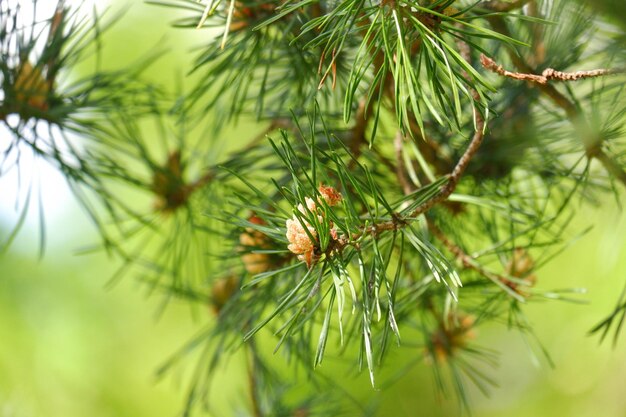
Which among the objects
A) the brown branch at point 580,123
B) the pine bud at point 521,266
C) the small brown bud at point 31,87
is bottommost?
the pine bud at point 521,266

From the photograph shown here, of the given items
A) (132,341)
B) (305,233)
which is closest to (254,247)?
(305,233)

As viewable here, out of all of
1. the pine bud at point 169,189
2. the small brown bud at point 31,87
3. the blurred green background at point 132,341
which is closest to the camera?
the small brown bud at point 31,87

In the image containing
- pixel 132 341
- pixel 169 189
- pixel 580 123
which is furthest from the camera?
pixel 132 341

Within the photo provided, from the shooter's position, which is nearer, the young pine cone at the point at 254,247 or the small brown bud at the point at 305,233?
the small brown bud at the point at 305,233

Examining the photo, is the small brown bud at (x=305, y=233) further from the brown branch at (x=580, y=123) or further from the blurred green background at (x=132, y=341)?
the blurred green background at (x=132, y=341)

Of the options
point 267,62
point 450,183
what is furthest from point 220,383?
point 450,183

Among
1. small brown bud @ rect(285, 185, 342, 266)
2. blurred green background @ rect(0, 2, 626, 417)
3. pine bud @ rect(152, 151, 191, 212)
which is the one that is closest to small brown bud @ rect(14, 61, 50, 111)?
pine bud @ rect(152, 151, 191, 212)

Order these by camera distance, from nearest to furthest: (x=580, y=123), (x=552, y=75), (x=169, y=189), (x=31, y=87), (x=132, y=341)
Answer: (x=552, y=75) < (x=580, y=123) < (x=31, y=87) < (x=169, y=189) < (x=132, y=341)

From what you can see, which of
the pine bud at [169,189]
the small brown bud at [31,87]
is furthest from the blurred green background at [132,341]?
the small brown bud at [31,87]

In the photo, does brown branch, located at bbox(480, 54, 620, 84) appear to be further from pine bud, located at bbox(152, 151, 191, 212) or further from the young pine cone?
pine bud, located at bbox(152, 151, 191, 212)

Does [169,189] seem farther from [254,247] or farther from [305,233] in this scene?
[305,233]

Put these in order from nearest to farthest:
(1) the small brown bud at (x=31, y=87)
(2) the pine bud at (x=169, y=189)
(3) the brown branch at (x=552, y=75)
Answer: (3) the brown branch at (x=552, y=75), (1) the small brown bud at (x=31, y=87), (2) the pine bud at (x=169, y=189)
